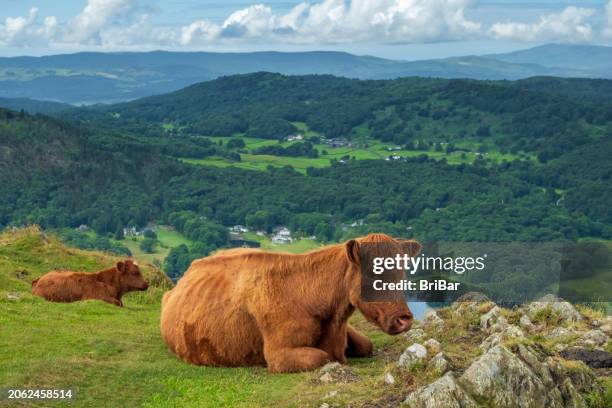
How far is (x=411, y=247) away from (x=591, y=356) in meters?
3.17

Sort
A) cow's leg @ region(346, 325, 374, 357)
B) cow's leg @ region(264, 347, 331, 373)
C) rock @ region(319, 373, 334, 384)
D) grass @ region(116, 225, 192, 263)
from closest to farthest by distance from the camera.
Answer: rock @ region(319, 373, 334, 384)
cow's leg @ region(264, 347, 331, 373)
cow's leg @ region(346, 325, 374, 357)
grass @ region(116, 225, 192, 263)

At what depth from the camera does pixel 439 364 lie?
10609 mm

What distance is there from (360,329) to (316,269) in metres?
3.69

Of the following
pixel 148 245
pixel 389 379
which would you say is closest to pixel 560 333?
pixel 389 379

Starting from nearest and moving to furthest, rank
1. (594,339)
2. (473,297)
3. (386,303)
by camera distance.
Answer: (386,303) < (594,339) < (473,297)

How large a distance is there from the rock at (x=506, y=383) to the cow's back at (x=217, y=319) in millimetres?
4676

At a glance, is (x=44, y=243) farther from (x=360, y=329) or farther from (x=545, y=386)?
(x=545, y=386)

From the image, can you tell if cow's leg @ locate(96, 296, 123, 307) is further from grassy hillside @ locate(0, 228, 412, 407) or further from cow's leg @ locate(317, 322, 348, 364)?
cow's leg @ locate(317, 322, 348, 364)

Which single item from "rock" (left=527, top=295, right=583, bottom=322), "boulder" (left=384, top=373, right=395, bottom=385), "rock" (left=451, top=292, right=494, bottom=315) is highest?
"boulder" (left=384, top=373, right=395, bottom=385)

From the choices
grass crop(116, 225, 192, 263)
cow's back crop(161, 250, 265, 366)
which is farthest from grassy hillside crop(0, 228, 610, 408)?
grass crop(116, 225, 192, 263)

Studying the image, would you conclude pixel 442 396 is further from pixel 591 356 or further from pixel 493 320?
pixel 493 320

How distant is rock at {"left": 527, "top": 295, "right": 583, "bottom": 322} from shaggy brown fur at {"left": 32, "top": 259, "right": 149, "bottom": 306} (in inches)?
472

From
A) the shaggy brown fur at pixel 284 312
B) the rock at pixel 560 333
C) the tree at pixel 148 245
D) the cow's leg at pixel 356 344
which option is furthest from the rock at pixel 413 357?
the tree at pixel 148 245

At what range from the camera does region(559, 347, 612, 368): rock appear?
12203 mm
